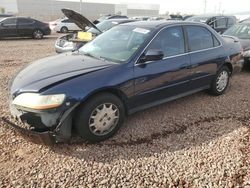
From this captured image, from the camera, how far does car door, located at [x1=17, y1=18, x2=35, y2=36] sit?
1562 centimetres

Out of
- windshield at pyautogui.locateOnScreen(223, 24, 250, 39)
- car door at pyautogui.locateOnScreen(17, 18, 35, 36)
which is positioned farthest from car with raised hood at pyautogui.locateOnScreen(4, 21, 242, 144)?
car door at pyautogui.locateOnScreen(17, 18, 35, 36)


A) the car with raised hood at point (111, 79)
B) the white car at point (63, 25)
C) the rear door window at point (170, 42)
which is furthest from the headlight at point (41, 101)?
the white car at point (63, 25)

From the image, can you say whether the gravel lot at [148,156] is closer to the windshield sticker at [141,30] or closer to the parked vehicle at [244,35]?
the windshield sticker at [141,30]

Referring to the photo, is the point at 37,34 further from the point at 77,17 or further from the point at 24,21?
the point at 77,17

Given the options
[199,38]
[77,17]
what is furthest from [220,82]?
[77,17]

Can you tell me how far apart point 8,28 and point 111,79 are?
566 inches

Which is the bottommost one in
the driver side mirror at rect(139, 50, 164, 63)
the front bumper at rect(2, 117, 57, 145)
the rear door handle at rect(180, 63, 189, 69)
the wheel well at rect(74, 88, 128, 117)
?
the front bumper at rect(2, 117, 57, 145)

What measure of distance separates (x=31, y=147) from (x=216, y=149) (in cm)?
241

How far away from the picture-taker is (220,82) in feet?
16.6

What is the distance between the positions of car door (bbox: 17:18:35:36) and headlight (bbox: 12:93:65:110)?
14366mm

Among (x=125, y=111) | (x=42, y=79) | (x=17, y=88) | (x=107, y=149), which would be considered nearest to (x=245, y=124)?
(x=125, y=111)

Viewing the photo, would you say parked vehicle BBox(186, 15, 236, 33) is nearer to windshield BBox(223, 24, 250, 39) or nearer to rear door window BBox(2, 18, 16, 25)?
windshield BBox(223, 24, 250, 39)

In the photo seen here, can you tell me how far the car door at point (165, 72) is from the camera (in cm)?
359

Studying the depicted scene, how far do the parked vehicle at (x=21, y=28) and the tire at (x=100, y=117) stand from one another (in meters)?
14.2
